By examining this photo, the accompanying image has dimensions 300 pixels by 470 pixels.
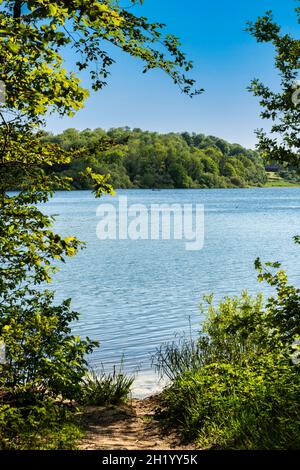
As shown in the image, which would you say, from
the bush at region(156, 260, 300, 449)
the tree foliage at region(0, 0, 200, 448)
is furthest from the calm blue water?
the bush at region(156, 260, 300, 449)

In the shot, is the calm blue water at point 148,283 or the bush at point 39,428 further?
the calm blue water at point 148,283

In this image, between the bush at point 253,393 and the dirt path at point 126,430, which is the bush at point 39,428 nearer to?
the dirt path at point 126,430

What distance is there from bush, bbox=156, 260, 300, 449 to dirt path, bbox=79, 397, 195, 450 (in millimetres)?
310

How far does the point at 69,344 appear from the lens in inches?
300

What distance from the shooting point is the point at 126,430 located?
8.43m

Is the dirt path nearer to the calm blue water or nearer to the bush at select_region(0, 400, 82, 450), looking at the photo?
the bush at select_region(0, 400, 82, 450)

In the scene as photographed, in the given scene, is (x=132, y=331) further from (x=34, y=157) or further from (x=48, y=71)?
(x=48, y=71)

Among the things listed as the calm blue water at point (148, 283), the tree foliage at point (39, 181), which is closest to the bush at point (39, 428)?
the tree foliage at point (39, 181)

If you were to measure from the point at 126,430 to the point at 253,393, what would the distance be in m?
2.01

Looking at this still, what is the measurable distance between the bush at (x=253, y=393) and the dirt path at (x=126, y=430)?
31 centimetres

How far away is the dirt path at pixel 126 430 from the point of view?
7438 mm

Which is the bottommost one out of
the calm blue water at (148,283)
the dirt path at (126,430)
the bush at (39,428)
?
the calm blue water at (148,283)

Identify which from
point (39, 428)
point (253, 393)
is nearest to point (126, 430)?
point (39, 428)

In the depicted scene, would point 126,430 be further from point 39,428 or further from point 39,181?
point 39,181
